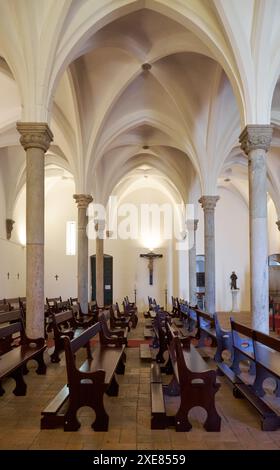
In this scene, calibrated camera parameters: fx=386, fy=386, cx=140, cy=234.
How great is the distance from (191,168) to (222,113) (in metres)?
5.68

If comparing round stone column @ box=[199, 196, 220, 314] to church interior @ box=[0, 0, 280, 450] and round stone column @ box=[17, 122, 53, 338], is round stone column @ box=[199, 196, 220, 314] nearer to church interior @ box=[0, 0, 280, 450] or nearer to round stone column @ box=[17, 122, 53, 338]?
church interior @ box=[0, 0, 280, 450]

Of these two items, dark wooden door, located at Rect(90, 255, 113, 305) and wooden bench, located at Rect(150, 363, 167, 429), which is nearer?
wooden bench, located at Rect(150, 363, 167, 429)

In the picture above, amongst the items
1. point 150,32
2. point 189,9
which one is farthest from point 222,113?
point 189,9

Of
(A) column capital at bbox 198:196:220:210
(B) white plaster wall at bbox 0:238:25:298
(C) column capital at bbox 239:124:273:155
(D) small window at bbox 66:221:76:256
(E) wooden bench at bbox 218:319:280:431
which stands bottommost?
→ (E) wooden bench at bbox 218:319:280:431

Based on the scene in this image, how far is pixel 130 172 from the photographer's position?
1992 cm

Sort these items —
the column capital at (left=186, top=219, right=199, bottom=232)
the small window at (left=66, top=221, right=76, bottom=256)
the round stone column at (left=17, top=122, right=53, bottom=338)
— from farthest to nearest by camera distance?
the small window at (left=66, top=221, right=76, bottom=256) → the column capital at (left=186, top=219, right=199, bottom=232) → the round stone column at (left=17, top=122, right=53, bottom=338)

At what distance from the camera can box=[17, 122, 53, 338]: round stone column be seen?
6945mm

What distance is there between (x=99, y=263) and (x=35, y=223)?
31.5 feet

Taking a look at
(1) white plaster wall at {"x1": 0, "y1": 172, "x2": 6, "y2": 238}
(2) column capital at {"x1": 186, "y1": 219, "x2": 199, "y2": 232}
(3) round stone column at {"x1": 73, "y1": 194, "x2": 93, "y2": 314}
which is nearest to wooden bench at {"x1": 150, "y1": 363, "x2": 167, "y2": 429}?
Answer: (3) round stone column at {"x1": 73, "y1": 194, "x2": 93, "y2": 314}

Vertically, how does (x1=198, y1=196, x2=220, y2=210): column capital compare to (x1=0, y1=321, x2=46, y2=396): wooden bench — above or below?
above

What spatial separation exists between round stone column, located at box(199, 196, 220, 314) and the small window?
10570 millimetres

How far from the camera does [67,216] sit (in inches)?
859

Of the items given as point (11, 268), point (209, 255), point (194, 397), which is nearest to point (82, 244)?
point (209, 255)

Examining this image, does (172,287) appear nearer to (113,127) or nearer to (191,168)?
(191,168)
